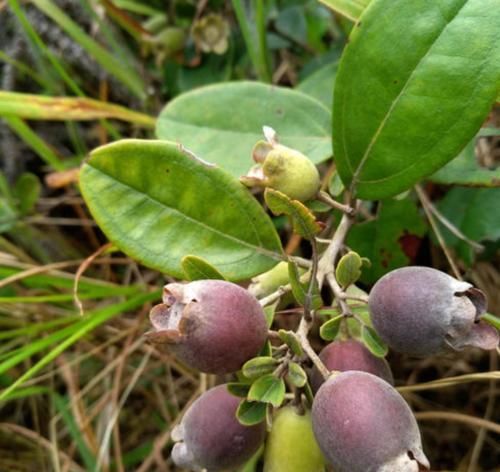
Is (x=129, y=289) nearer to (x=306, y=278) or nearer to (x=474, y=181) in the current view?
(x=306, y=278)

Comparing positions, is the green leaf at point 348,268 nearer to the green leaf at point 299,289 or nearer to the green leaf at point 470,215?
the green leaf at point 299,289

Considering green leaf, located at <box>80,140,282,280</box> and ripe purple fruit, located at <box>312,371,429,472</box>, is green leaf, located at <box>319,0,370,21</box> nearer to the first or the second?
green leaf, located at <box>80,140,282,280</box>

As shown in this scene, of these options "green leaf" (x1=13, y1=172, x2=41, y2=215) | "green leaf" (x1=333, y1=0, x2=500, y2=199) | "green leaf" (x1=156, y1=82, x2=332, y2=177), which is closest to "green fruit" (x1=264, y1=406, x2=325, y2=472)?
"green leaf" (x1=333, y1=0, x2=500, y2=199)

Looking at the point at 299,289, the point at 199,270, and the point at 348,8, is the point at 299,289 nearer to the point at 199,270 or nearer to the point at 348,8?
the point at 199,270

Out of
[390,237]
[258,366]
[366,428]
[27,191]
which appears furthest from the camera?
[27,191]

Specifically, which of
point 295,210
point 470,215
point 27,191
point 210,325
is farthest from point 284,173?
point 27,191

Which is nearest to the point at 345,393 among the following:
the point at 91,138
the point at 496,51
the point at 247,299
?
the point at 247,299

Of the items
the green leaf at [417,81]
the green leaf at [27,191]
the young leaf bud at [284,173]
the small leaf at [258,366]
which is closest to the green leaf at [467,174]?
the green leaf at [417,81]
